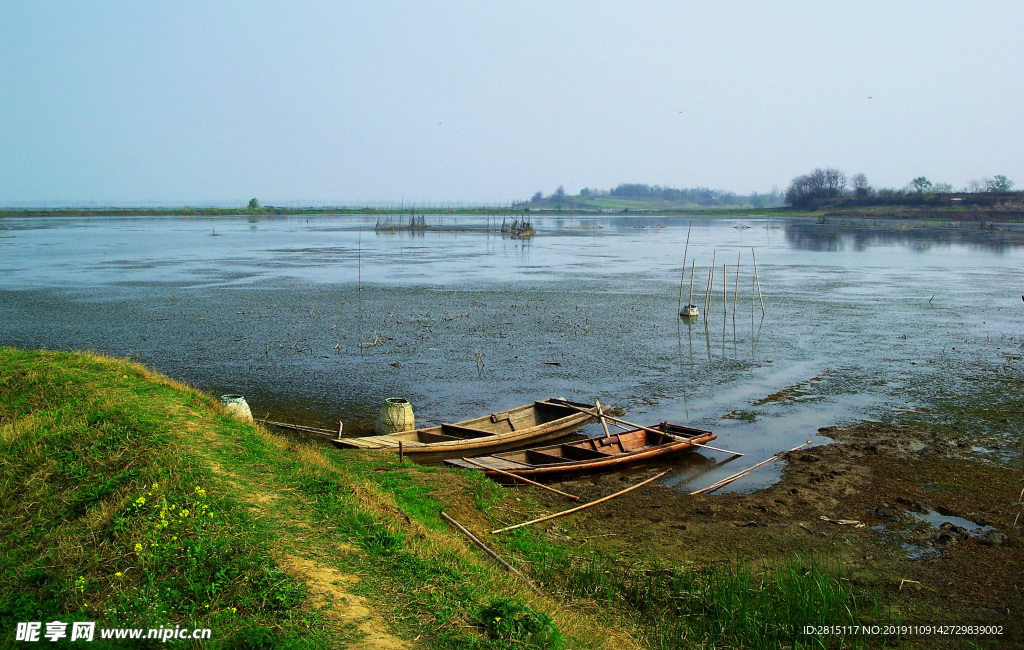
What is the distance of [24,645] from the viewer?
3822 mm

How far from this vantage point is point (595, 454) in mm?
9312

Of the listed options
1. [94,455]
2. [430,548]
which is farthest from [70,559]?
[430,548]

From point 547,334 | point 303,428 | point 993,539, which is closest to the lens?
point 993,539

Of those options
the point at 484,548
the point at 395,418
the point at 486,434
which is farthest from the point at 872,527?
the point at 395,418

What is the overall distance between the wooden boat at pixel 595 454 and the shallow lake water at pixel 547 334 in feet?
1.22

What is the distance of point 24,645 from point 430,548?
244cm

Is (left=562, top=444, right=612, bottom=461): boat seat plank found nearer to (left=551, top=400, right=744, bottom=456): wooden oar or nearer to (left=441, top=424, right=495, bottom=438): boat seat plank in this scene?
(left=551, top=400, right=744, bottom=456): wooden oar

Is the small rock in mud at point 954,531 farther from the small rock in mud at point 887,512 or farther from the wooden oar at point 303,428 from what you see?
the wooden oar at point 303,428

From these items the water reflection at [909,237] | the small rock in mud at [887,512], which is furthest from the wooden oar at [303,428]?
the water reflection at [909,237]

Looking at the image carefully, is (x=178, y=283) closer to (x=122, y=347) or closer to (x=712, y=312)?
(x=122, y=347)

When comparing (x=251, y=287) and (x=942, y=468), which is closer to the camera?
(x=942, y=468)
